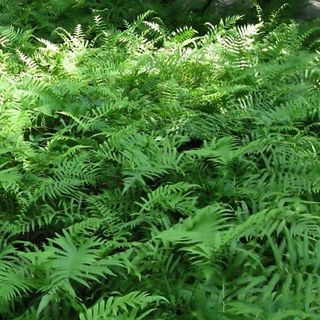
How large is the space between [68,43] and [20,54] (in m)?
0.56

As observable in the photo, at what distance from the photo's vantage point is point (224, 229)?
303 centimetres

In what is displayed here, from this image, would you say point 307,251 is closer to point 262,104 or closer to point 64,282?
point 64,282

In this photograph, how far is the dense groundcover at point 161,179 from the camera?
8.76 ft

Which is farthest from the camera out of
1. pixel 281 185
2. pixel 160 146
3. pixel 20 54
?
pixel 20 54

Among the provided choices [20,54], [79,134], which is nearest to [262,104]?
[79,134]

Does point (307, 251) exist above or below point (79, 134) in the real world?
above

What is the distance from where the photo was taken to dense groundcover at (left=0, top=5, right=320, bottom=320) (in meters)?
2.67

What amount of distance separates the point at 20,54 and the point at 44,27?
1438mm

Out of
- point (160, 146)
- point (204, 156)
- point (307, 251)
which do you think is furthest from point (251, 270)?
point (160, 146)

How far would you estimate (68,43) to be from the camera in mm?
5625

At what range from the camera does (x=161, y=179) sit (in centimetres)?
371

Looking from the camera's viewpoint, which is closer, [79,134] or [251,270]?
[251,270]

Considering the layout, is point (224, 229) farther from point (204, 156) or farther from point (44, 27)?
point (44, 27)

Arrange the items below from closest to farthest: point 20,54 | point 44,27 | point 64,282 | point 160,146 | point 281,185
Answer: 1. point 64,282
2. point 281,185
3. point 160,146
4. point 20,54
5. point 44,27
